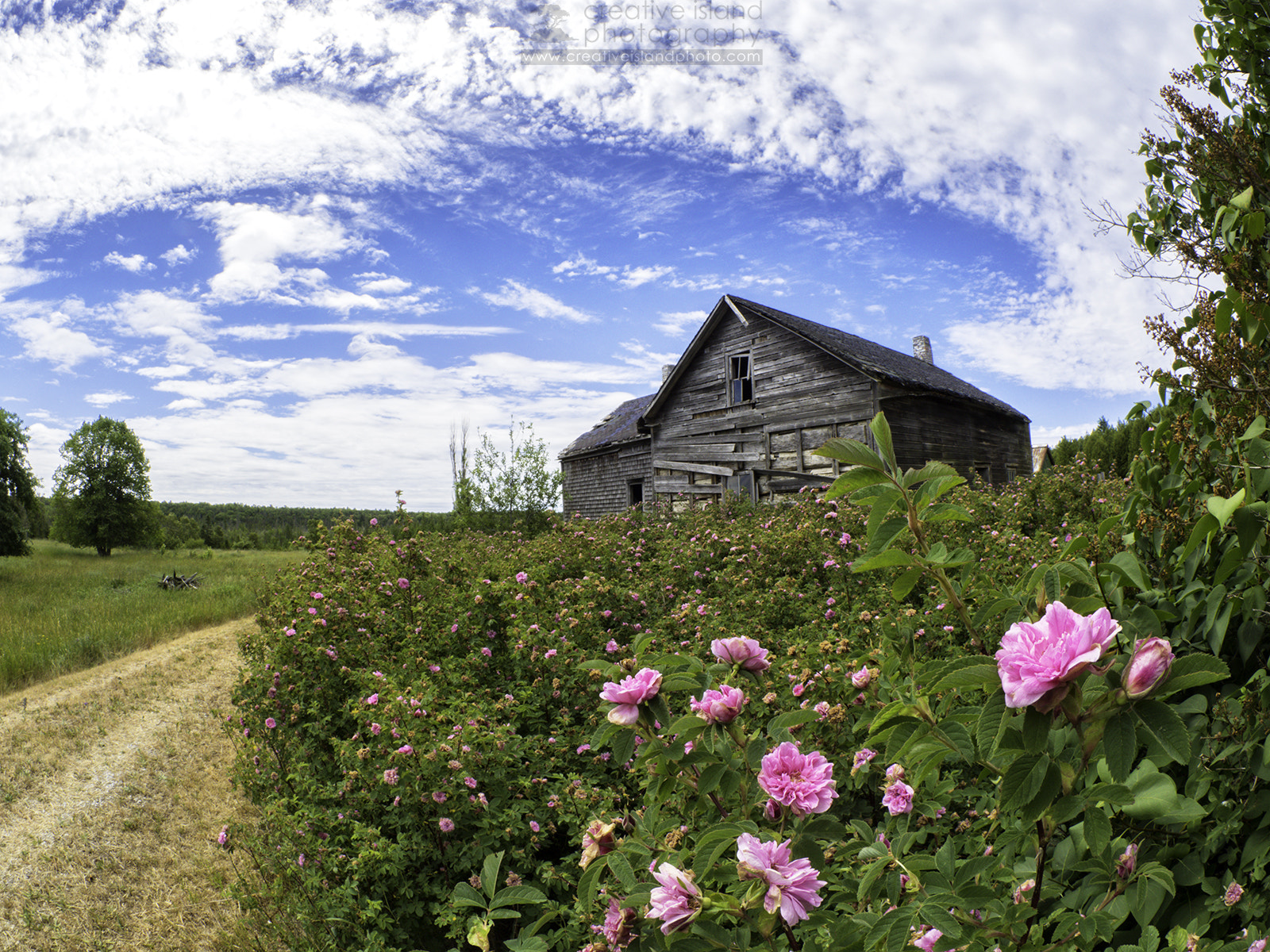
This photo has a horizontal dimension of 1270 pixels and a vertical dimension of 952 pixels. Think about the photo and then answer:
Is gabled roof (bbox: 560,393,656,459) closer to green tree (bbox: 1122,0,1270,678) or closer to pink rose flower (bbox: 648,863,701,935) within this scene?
green tree (bbox: 1122,0,1270,678)

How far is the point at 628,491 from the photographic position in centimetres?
2083

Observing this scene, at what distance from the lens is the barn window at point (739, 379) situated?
645 inches

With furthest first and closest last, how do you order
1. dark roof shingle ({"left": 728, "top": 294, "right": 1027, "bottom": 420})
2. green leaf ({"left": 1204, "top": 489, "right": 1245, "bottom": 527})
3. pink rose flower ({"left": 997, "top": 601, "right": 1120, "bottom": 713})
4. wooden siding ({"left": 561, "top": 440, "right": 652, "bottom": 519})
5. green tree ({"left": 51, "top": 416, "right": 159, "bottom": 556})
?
1. green tree ({"left": 51, "top": 416, "right": 159, "bottom": 556})
2. wooden siding ({"left": 561, "top": 440, "right": 652, "bottom": 519})
3. dark roof shingle ({"left": 728, "top": 294, "right": 1027, "bottom": 420})
4. green leaf ({"left": 1204, "top": 489, "right": 1245, "bottom": 527})
5. pink rose flower ({"left": 997, "top": 601, "right": 1120, "bottom": 713})

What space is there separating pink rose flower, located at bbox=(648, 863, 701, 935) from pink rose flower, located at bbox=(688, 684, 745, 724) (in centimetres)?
27

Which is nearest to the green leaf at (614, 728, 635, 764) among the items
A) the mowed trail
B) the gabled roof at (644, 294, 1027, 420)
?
the mowed trail

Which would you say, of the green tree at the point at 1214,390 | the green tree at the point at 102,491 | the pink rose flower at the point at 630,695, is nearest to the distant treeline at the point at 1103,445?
the green tree at the point at 1214,390

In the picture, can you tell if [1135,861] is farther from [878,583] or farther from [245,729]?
[245,729]

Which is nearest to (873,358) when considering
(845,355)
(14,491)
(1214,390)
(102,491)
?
(845,355)

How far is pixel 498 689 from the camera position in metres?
4.40

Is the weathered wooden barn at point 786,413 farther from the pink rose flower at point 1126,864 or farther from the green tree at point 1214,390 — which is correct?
the pink rose flower at point 1126,864

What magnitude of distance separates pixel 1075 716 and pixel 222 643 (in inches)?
499

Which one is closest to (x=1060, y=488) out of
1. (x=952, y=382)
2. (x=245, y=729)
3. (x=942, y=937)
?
(x=942, y=937)

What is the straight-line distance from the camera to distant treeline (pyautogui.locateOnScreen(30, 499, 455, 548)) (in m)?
24.2

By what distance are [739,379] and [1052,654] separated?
16.2m
